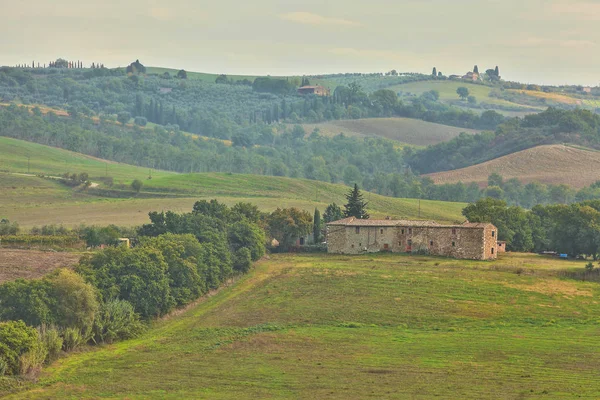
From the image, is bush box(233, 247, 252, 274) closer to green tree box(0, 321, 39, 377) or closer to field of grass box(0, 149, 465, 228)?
field of grass box(0, 149, 465, 228)

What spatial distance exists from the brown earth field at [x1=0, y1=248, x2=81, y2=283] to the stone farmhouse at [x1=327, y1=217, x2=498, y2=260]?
75.3 feet

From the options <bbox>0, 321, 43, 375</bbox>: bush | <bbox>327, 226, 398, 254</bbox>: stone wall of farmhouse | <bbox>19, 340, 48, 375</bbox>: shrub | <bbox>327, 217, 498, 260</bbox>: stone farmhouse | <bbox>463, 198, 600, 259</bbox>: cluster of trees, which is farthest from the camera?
<bbox>327, 226, 398, 254</bbox>: stone wall of farmhouse

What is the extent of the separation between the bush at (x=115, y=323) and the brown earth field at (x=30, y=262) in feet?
35.1

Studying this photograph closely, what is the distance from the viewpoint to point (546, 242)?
9956cm

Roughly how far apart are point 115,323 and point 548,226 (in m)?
47.6

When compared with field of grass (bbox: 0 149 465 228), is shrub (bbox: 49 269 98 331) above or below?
below

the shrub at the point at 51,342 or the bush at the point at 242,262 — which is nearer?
the shrub at the point at 51,342

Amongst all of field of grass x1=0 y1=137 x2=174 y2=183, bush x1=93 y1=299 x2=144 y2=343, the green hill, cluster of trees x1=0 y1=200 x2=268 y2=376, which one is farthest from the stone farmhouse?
field of grass x1=0 y1=137 x2=174 y2=183

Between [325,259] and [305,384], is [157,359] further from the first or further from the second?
[325,259]

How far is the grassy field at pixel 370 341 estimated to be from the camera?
57.7 metres

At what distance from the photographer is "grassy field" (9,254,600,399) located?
57.7 meters

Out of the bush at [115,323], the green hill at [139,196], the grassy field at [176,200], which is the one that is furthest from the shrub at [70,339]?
the green hill at [139,196]

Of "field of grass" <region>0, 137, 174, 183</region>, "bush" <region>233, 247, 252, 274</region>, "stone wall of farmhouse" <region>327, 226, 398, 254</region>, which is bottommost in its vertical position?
"bush" <region>233, 247, 252, 274</region>

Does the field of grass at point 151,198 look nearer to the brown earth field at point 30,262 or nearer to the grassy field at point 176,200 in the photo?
the grassy field at point 176,200
